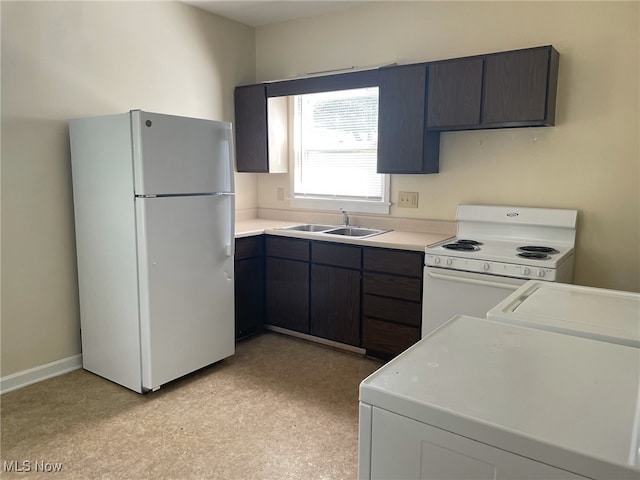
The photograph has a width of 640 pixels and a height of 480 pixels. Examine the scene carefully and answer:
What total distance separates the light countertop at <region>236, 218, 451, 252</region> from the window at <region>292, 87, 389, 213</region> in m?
0.38

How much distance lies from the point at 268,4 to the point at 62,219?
85.4 inches

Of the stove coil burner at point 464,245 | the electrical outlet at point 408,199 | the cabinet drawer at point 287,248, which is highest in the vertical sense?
the electrical outlet at point 408,199

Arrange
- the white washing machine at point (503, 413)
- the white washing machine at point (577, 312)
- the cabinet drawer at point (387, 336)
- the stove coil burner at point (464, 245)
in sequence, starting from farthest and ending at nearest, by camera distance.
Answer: the cabinet drawer at point (387, 336) → the stove coil burner at point (464, 245) → the white washing machine at point (577, 312) → the white washing machine at point (503, 413)

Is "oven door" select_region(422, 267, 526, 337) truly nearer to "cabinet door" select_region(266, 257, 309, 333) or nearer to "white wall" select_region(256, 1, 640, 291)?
"white wall" select_region(256, 1, 640, 291)

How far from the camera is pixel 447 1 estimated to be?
317 cm

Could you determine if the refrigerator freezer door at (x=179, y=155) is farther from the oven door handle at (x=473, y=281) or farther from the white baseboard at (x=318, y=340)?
the oven door handle at (x=473, y=281)

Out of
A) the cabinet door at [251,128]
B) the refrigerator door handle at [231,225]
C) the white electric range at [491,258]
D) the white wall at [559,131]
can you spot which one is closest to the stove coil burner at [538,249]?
the white electric range at [491,258]

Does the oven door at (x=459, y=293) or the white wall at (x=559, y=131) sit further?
the white wall at (x=559, y=131)

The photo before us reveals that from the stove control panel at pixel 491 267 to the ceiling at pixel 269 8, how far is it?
6.78 feet

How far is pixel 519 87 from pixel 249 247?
2.10 m

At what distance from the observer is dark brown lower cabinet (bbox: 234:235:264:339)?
3.44 metres

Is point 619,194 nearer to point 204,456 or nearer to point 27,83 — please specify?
point 204,456

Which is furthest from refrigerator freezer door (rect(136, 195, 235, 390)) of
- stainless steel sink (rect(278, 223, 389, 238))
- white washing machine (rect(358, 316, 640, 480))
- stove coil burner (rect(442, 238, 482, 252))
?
white washing machine (rect(358, 316, 640, 480))

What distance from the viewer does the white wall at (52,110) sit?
8.73ft
